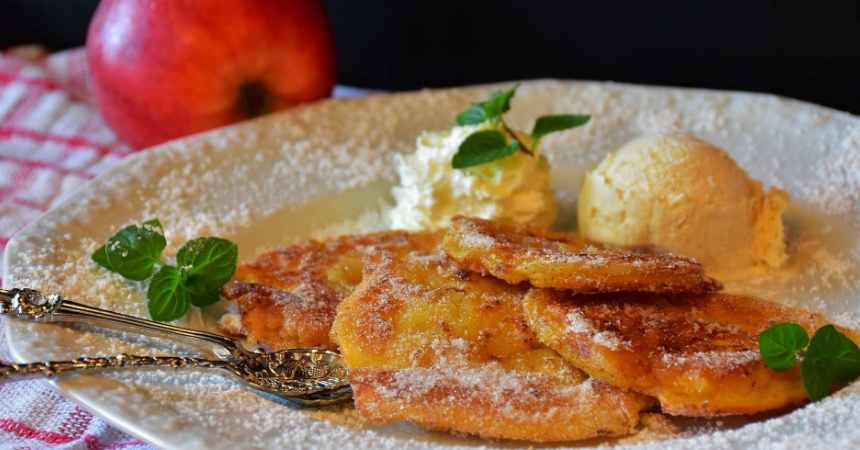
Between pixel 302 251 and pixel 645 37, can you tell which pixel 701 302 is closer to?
pixel 302 251

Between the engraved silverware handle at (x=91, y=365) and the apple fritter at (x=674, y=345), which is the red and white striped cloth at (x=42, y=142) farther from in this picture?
the apple fritter at (x=674, y=345)

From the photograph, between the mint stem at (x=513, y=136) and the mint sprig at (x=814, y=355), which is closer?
the mint sprig at (x=814, y=355)

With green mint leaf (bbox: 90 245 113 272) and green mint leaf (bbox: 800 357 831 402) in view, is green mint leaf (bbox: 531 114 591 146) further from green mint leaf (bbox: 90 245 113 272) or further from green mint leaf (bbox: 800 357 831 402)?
green mint leaf (bbox: 90 245 113 272)

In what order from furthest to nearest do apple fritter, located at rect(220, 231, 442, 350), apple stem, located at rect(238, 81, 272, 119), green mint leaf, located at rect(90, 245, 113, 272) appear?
apple stem, located at rect(238, 81, 272, 119) → green mint leaf, located at rect(90, 245, 113, 272) → apple fritter, located at rect(220, 231, 442, 350)

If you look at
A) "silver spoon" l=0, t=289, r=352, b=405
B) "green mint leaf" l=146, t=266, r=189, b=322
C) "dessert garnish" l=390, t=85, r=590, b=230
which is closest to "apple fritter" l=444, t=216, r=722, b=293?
"silver spoon" l=0, t=289, r=352, b=405

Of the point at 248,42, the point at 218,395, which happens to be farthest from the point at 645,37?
the point at 218,395

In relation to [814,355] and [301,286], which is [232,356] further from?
[814,355]

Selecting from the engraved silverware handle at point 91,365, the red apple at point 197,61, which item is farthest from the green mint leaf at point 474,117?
the engraved silverware handle at point 91,365
